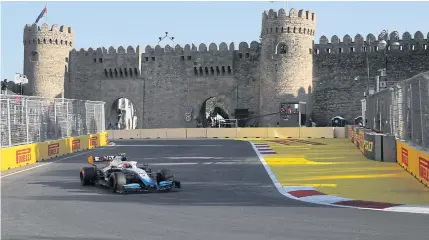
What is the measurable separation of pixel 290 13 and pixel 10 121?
35316mm

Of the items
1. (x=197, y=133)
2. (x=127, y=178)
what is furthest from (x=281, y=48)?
(x=127, y=178)

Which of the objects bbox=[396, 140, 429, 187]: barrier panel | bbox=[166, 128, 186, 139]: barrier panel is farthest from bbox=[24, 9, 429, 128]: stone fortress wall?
bbox=[396, 140, 429, 187]: barrier panel

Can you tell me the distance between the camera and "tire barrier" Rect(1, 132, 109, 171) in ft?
63.8

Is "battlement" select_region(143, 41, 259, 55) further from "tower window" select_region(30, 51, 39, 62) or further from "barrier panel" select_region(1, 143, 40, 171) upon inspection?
"barrier panel" select_region(1, 143, 40, 171)

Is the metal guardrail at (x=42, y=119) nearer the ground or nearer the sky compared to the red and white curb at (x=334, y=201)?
nearer the sky

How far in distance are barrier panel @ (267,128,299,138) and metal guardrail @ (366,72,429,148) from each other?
712 inches

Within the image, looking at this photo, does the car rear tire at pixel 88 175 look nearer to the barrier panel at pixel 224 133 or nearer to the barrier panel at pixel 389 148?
the barrier panel at pixel 389 148

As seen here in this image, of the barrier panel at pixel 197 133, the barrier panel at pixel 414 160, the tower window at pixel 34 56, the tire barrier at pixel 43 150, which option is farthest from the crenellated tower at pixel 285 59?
the barrier panel at pixel 414 160

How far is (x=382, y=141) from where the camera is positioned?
21125mm

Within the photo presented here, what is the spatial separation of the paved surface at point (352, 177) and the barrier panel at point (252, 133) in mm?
20409

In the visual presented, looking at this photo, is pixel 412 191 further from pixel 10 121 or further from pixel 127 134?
pixel 127 134

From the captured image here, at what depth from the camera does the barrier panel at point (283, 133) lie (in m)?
43.4

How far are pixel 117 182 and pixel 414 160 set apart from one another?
7.45m

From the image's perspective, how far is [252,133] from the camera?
4500cm
